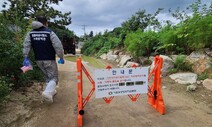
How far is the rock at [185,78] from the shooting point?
21.6 ft

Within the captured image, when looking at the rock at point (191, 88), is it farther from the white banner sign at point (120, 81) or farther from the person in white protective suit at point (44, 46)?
the person in white protective suit at point (44, 46)

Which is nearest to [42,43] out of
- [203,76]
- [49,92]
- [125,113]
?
[49,92]

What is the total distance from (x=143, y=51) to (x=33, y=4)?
19.1 meters

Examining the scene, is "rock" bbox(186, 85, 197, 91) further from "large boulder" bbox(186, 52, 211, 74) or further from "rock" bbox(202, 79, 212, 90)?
"large boulder" bbox(186, 52, 211, 74)

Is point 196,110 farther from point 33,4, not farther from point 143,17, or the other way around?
point 33,4

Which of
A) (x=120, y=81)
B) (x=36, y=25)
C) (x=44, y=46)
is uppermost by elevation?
(x=36, y=25)

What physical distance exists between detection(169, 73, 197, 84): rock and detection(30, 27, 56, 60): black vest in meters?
4.44

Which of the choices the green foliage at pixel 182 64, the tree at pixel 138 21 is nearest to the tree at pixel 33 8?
the tree at pixel 138 21

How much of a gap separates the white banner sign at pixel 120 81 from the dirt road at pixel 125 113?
1.71 ft

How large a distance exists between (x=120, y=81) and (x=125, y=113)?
789 mm

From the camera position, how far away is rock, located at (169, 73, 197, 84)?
6.59m

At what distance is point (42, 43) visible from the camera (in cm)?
448

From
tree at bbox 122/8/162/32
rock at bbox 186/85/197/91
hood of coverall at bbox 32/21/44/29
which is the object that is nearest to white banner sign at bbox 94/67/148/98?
hood of coverall at bbox 32/21/44/29

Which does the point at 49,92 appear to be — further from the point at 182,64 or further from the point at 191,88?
the point at 182,64
